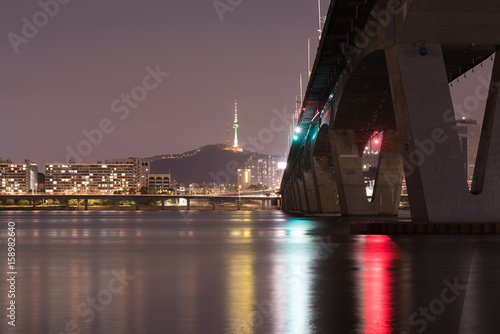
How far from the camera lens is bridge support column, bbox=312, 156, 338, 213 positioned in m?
99.9

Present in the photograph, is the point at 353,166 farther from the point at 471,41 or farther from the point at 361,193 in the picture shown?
the point at 471,41

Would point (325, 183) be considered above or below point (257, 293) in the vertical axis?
above

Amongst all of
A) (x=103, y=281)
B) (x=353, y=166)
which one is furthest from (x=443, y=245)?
(x=353, y=166)

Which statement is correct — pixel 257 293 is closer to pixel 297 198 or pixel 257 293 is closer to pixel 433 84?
pixel 433 84

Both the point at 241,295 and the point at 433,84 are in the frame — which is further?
the point at 433,84

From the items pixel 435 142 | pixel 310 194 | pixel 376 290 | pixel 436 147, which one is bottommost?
pixel 376 290

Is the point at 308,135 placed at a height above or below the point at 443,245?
above

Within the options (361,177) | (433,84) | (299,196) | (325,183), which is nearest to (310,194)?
(325,183)

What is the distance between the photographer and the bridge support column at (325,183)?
328ft

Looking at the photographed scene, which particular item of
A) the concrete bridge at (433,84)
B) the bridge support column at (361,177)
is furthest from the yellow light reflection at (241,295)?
the bridge support column at (361,177)

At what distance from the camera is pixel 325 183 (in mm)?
100688

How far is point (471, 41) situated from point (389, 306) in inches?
1122

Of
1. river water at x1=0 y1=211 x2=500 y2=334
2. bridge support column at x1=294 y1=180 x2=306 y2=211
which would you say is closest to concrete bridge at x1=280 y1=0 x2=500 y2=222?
river water at x1=0 y1=211 x2=500 y2=334

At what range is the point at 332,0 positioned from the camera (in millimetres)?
46562
